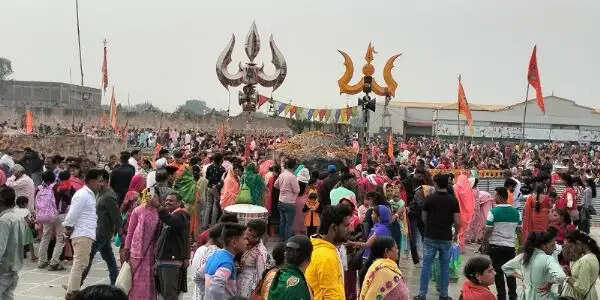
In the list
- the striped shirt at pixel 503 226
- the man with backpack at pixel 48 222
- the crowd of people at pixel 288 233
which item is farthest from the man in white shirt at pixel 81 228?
the striped shirt at pixel 503 226

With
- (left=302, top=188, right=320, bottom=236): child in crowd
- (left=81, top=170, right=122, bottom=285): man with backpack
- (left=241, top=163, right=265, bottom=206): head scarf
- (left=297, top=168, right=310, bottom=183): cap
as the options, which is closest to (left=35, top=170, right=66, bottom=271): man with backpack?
(left=81, top=170, right=122, bottom=285): man with backpack

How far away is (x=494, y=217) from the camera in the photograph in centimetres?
809

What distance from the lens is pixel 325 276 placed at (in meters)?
4.79

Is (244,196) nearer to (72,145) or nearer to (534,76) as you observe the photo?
(534,76)

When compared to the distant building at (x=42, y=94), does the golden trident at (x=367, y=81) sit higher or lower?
lower

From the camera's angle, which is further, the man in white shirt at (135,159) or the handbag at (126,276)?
the man in white shirt at (135,159)

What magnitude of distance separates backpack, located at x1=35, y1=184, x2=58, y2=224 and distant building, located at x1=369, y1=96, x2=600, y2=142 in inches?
1906

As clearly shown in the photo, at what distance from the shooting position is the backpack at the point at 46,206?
9508 millimetres

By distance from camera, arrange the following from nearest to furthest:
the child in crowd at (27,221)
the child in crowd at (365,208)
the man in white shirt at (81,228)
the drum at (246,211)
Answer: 1. the man in white shirt at (81,228)
2. the child in crowd at (365,208)
3. the child in crowd at (27,221)
4. the drum at (246,211)

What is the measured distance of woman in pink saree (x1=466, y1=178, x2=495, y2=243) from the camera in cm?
1262

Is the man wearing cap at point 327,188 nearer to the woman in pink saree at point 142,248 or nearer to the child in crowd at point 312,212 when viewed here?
the child in crowd at point 312,212

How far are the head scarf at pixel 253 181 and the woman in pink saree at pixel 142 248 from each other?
4.57 m

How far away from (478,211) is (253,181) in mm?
4676

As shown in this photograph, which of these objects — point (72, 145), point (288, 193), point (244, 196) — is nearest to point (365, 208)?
point (244, 196)
